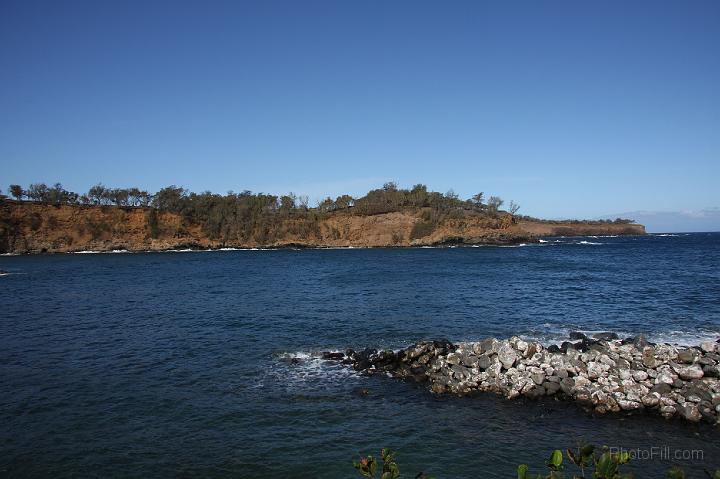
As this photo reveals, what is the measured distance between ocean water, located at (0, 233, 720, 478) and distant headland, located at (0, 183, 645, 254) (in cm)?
8108

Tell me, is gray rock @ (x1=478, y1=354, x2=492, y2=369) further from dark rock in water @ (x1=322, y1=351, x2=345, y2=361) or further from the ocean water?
dark rock in water @ (x1=322, y1=351, x2=345, y2=361)

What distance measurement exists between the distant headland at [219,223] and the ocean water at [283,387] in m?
81.1

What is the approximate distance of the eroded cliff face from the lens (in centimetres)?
10888

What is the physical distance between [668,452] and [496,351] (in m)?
6.66

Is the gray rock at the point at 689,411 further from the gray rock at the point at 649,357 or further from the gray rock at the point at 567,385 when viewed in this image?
the gray rock at the point at 567,385

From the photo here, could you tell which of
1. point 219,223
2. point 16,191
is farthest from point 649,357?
point 16,191

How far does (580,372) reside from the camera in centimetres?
1648

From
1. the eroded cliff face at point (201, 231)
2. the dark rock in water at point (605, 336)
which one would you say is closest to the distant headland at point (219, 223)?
the eroded cliff face at point (201, 231)

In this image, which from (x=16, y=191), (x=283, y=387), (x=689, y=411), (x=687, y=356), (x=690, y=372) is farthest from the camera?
(x=16, y=191)

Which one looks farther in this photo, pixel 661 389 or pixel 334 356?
pixel 334 356

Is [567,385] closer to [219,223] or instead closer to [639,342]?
[639,342]

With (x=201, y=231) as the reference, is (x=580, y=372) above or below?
below

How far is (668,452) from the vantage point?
12.2m

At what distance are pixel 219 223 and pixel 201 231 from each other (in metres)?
5.27
